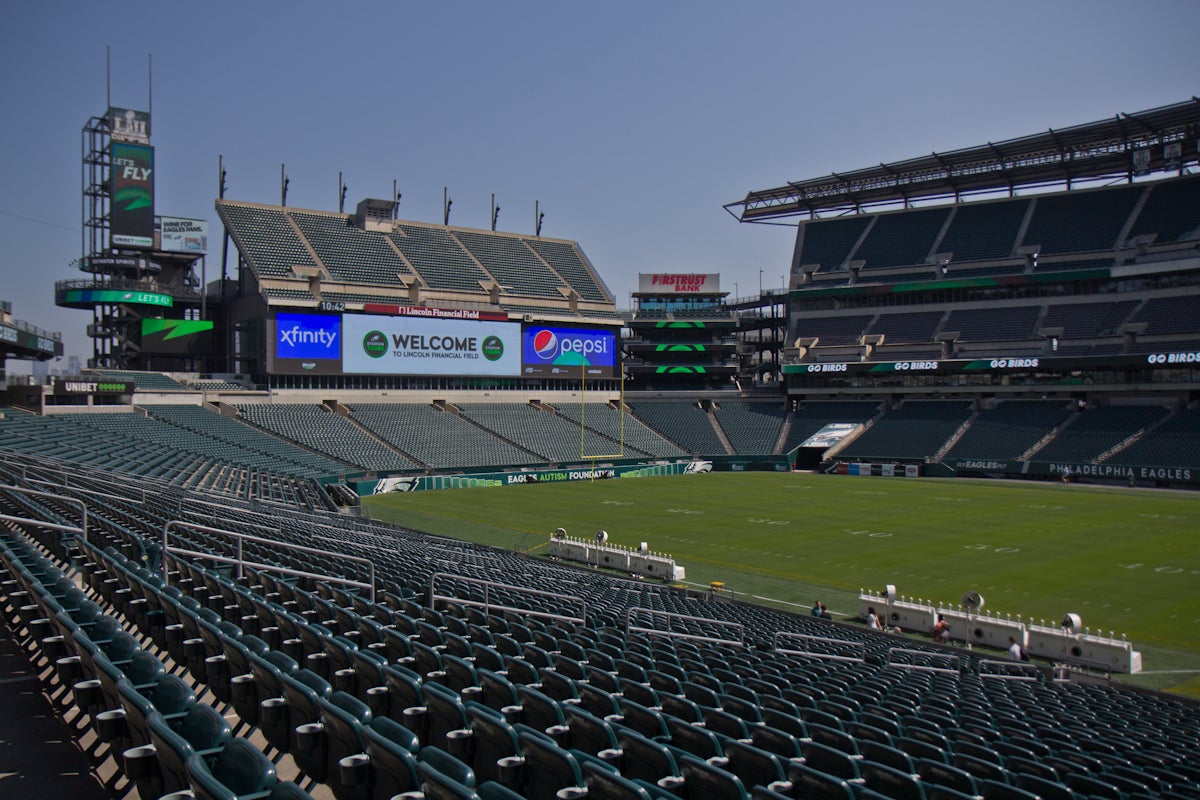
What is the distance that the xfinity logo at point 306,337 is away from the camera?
62.5 metres

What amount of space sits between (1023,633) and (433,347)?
55364 mm

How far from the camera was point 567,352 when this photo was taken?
76.8 m

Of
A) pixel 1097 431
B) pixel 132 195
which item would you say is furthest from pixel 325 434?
pixel 1097 431

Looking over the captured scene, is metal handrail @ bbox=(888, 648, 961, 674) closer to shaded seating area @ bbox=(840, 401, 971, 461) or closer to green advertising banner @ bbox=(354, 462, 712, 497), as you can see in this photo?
green advertising banner @ bbox=(354, 462, 712, 497)

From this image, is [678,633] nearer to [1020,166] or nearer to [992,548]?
[992,548]

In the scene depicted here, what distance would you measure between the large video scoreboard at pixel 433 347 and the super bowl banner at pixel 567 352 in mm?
88

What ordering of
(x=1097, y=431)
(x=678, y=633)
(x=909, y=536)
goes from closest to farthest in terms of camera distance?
1. (x=678, y=633)
2. (x=909, y=536)
3. (x=1097, y=431)

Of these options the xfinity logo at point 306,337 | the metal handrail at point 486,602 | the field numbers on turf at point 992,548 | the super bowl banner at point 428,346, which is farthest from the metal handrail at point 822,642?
the super bowl banner at point 428,346

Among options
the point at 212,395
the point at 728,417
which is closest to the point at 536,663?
the point at 212,395

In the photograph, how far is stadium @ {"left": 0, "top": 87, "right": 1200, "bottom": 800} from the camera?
668 cm

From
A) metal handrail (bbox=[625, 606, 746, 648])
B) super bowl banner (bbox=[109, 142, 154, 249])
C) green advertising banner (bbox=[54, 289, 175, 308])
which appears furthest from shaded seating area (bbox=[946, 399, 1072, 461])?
super bowl banner (bbox=[109, 142, 154, 249])

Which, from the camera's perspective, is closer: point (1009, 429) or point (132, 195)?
point (132, 195)

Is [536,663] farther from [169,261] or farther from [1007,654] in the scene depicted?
[169,261]

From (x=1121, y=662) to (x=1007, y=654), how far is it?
8.01ft
